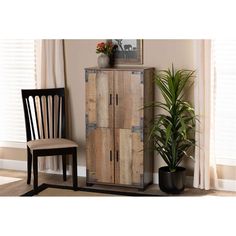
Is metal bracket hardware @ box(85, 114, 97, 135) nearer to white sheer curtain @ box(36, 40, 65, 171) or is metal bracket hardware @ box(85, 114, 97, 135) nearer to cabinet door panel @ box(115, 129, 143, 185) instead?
cabinet door panel @ box(115, 129, 143, 185)

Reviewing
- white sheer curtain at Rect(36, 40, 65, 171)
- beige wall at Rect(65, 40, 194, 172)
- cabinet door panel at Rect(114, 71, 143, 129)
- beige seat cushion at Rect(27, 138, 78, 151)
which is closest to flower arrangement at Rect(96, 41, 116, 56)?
beige wall at Rect(65, 40, 194, 172)

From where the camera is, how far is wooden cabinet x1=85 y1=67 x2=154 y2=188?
4500mm

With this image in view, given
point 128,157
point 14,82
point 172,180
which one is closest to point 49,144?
point 128,157

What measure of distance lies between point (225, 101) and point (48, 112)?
189cm

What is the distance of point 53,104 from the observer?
4.94 m

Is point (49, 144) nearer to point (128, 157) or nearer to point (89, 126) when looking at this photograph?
point (89, 126)

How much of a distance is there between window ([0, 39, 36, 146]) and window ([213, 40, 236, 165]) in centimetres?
208

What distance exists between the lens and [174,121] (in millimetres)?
4379

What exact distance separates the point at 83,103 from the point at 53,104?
1.11ft

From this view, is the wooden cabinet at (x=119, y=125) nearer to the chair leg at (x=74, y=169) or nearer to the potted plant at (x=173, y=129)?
the potted plant at (x=173, y=129)
